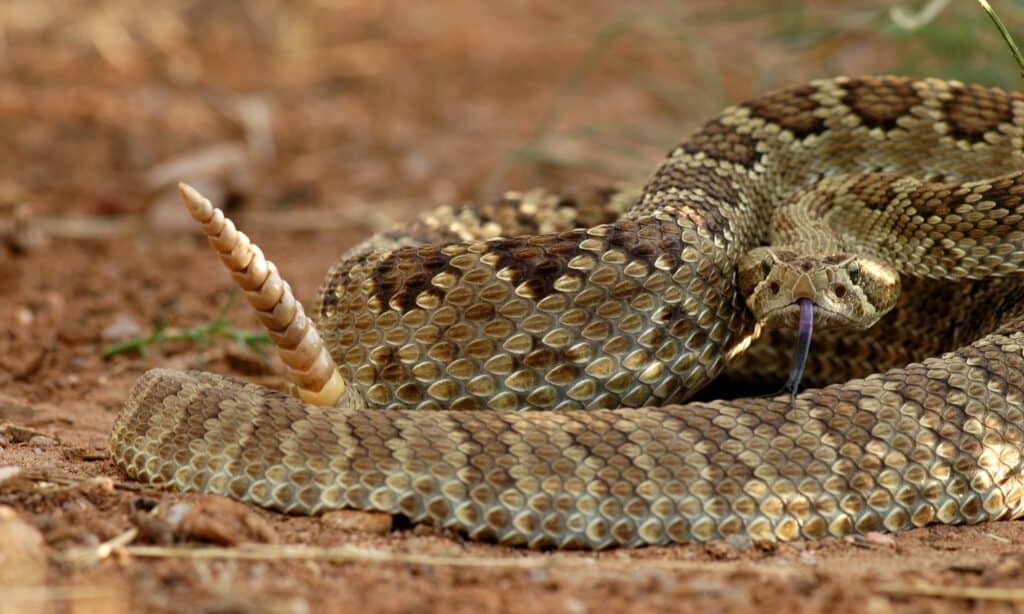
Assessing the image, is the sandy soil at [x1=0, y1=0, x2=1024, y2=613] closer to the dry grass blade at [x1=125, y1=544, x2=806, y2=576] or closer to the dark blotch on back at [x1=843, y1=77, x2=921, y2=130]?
the dry grass blade at [x1=125, y1=544, x2=806, y2=576]

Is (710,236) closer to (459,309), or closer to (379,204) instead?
(459,309)

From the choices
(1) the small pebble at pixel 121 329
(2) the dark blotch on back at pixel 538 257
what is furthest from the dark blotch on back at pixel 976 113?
(1) the small pebble at pixel 121 329

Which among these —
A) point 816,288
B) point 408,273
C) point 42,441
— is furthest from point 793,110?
point 42,441

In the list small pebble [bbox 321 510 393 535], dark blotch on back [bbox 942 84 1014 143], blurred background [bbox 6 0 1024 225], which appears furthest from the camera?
blurred background [bbox 6 0 1024 225]

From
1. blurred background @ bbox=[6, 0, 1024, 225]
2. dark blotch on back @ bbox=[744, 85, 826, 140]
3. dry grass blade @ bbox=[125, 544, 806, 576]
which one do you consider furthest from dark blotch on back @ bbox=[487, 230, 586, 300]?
blurred background @ bbox=[6, 0, 1024, 225]

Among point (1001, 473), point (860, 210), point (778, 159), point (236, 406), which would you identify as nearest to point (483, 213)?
point (778, 159)

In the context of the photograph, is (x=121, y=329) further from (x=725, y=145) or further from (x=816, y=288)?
(x=816, y=288)
